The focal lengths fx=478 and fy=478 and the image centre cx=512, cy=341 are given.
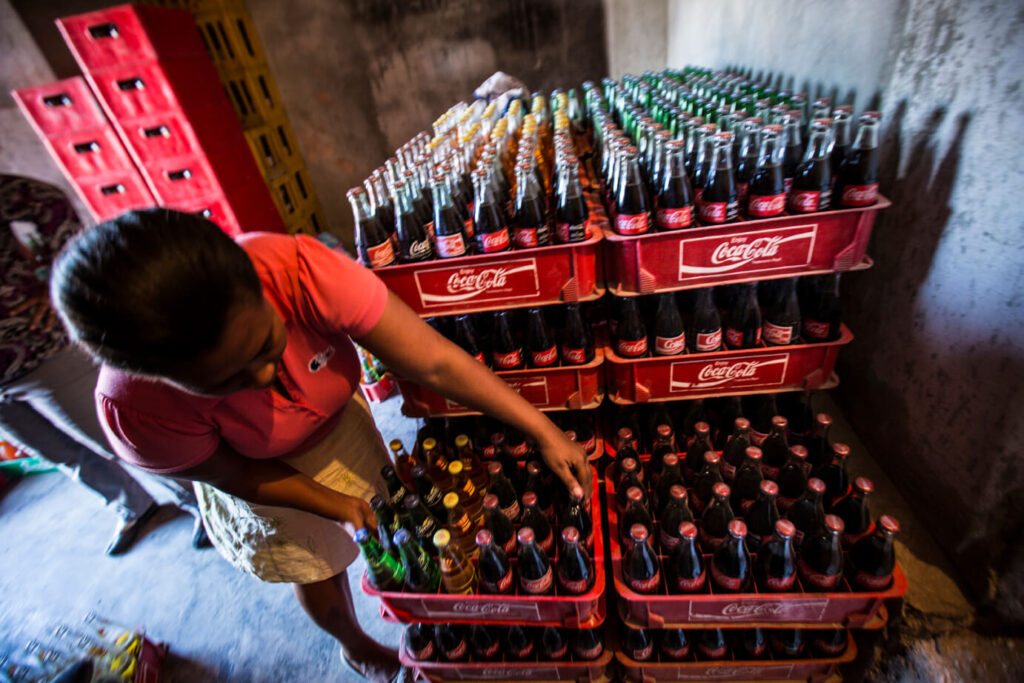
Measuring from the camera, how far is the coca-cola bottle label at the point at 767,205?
1332mm

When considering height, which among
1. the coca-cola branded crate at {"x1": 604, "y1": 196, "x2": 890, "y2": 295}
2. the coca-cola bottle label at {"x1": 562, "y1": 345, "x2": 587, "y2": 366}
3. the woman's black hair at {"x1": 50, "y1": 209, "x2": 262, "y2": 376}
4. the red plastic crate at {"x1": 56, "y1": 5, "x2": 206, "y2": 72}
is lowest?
the coca-cola bottle label at {"x1": 562, "y1": 345, "x2": 587, "y2": 366}

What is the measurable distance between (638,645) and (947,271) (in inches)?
58.3

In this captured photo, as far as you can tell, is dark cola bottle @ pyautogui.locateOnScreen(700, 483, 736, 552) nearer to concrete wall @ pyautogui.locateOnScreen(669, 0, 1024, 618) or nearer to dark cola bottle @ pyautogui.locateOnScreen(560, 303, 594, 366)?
dark cola bottle @ pyautogui.locateOnScreen(560, 303, 594, 366)

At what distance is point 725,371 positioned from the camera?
1.62m

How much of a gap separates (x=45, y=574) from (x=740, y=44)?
490cm

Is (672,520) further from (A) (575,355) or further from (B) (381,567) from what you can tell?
(B) (381,567)

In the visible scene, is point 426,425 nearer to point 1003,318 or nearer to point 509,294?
point 509,294

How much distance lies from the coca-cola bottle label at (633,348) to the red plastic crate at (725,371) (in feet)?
Answer: 0.08

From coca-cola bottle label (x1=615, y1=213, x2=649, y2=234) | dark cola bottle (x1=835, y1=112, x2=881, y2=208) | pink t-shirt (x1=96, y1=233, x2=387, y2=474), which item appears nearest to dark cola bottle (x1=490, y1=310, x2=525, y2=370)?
coca-cola bottle label (x1=615, y1=213, x2=649, y2=234)

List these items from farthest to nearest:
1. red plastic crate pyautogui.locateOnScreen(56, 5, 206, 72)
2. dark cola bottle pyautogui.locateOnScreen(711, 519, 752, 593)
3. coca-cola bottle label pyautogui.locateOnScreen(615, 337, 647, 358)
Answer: red plastic crate pyautogui.locateOnScreen(56, 5, 206, 72)
coca-cola bottle label pyautogui.locateOnScreen(615, 337, 647, 358)
dark cola bottle pyautogui.locateOnScreen(711, 519, 752, 593)

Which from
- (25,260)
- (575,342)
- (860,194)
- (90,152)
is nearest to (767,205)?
(860,194)

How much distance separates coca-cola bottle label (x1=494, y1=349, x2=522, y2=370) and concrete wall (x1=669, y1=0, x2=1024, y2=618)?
1306 millimetres

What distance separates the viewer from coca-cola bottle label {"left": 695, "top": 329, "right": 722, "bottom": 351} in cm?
158

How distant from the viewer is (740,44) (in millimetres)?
2914
